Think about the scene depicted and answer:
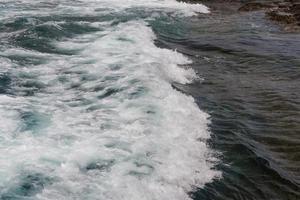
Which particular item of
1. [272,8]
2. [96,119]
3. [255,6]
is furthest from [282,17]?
[96,119]

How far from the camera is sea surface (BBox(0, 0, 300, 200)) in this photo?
715cm

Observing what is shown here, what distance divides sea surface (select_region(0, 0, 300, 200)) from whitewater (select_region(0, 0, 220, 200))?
3 centimetres

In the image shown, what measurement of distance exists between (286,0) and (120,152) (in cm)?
2062

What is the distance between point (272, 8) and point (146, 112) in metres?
16.4

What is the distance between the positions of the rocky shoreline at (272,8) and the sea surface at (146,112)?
237 centimetres

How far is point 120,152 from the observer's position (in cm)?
796

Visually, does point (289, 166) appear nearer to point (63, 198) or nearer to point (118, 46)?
point (63, 198)

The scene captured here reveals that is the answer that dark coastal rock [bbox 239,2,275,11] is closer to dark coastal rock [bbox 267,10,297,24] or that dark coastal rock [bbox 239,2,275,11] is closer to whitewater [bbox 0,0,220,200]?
dark coastal rock [bbox 267,10,297,24]

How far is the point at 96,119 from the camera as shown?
30.7ft

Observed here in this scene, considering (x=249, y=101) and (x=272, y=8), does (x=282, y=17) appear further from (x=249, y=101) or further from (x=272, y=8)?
(x=249, y=101)

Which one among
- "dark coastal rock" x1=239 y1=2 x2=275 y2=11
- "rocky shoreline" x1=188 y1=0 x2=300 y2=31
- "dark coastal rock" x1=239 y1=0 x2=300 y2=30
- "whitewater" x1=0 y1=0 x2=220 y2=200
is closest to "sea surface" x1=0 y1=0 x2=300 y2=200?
"whitewater" x1=0 y1=0 x2=220 y2=200

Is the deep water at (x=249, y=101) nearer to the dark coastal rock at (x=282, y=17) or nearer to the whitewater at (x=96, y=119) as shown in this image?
the whitewater at (x=96, y=119)

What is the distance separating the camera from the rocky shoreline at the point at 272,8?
20438 millimetres

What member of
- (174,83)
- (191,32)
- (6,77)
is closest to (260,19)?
(191,32)
